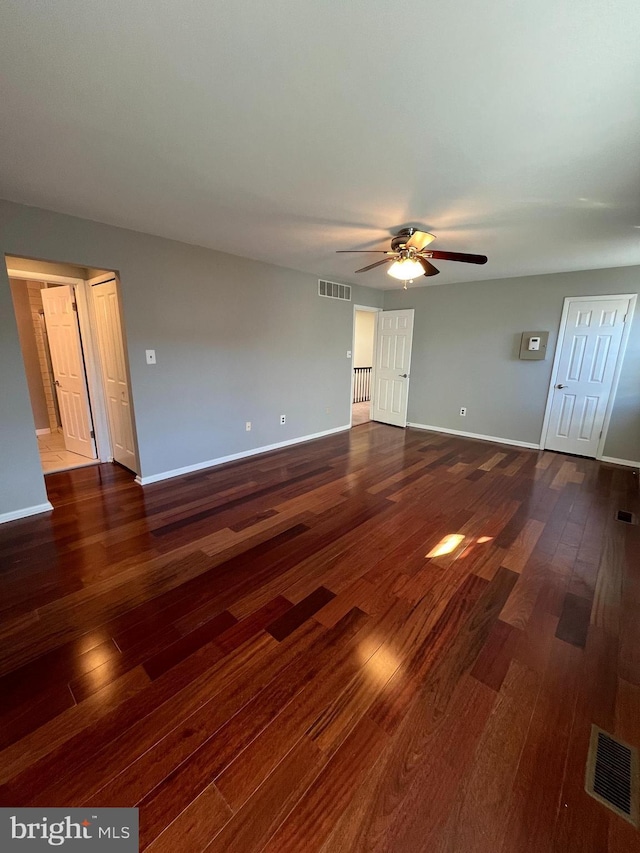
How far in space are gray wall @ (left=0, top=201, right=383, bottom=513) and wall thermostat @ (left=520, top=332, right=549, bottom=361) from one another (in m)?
2.72

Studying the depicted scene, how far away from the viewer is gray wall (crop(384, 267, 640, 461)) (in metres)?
4.34

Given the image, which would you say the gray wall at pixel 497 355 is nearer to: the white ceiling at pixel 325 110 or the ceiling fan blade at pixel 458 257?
the white ceiling at pixel 325 110

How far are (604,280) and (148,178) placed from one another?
17.1 ft

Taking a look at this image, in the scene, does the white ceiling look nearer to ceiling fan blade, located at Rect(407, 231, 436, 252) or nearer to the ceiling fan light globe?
ceiling fan blade, located at Rect(407, 231, 436, 252)

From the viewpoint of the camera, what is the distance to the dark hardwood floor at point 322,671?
3.59 feet

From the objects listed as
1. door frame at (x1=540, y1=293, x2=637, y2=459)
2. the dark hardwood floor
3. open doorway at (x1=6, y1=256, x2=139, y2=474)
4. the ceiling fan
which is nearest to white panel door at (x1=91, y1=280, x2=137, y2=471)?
open doorway at (x1=6, y1=256, x2=139, y2=474)

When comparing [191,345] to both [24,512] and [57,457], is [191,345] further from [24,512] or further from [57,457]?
[57,457]

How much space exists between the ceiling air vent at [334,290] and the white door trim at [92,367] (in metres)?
3.02

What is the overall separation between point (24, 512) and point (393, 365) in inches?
217

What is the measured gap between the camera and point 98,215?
110 inches

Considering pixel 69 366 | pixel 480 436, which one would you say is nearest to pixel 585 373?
pixel 480 436

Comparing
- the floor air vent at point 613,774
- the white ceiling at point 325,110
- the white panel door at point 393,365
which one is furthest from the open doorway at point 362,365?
the floor air vent at point 613,774

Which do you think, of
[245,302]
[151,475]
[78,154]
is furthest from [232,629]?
[245,302]

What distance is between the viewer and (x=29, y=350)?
5020mm
